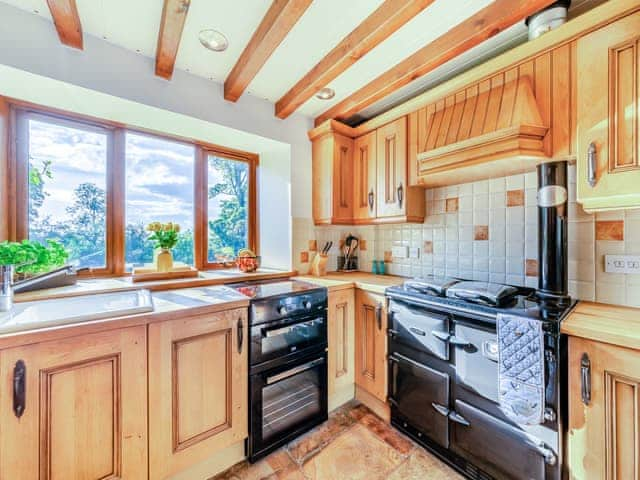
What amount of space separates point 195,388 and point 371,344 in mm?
1138

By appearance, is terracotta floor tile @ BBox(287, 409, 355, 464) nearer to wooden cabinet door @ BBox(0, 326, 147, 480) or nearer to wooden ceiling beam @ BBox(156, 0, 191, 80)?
wooden cabinet door @ BBox(0, 326, 147, 480)

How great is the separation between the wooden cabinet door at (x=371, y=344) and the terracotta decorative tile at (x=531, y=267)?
0.87m

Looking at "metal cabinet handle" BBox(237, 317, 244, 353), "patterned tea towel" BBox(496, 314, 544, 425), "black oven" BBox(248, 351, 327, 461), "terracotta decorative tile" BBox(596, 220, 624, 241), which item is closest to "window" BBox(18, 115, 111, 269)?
"metal cabinet handle" BBox(237, 317, 244, 353)

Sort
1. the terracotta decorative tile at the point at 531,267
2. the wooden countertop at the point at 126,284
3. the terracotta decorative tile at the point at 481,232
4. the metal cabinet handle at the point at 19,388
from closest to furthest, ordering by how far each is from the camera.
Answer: the metal cabinet handle at the point at 19,388, the wooden countertop at the point at 126,284, the terracotta decorative tile at the point at 531,267, the terracotta decorative tile at the point at 481,232

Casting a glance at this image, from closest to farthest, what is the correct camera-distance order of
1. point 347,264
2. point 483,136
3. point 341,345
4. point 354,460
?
point 483,136, point 354,460, point 341,345, point 347,264

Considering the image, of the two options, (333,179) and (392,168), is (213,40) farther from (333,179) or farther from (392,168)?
(392,168)

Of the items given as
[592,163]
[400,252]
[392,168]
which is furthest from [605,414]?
[392,168]

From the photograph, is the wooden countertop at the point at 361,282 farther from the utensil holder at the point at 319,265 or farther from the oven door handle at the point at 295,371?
the oven door handle at the point at 295,371

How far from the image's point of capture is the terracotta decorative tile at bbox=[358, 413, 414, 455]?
159 cm

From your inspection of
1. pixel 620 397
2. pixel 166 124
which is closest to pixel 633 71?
pixel 620 397

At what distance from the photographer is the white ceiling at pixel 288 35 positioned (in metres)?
1.25

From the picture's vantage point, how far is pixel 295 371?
162cm

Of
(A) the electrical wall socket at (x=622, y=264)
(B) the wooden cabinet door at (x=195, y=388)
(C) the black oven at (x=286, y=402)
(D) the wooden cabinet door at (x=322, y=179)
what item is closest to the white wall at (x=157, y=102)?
(D) the wooden cabinet door at (x=322, y=179)

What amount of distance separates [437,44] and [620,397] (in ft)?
5.74
